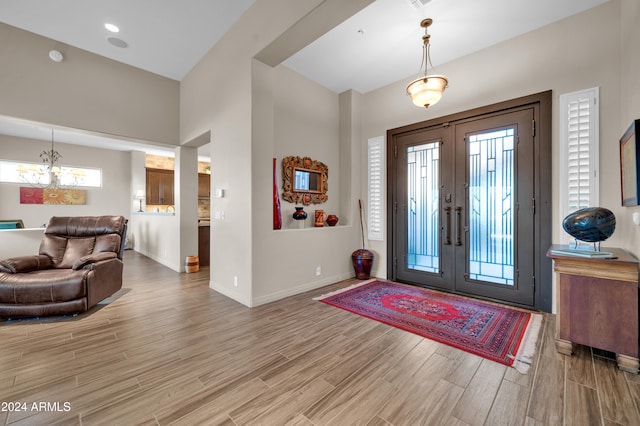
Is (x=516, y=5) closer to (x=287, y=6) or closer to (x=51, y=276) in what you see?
(x=287, y=6)

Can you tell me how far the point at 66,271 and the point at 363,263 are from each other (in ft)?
13.2

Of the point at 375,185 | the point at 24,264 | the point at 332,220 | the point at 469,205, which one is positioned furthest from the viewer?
the point at 375,185

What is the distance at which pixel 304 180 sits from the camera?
4.46m

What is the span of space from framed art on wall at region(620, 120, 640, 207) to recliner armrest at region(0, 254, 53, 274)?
19.7ft

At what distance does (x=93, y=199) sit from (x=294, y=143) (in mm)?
6958

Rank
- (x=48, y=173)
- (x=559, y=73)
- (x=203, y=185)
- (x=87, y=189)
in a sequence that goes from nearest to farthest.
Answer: (x=559, y=73)
(x=48, y=173)
(x=87, y=189)
(x=203, y=185)

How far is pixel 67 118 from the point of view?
4016mm

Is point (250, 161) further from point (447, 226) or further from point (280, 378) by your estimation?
point (447, 226)

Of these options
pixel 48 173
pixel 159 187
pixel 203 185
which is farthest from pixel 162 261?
pixel 48 173

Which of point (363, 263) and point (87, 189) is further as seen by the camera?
point (87, 189)

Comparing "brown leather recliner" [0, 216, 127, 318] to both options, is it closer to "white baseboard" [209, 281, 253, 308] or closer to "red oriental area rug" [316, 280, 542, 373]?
"white baseboard" [209, 281, 253, 308]

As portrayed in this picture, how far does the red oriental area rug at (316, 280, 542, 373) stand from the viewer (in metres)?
2.28

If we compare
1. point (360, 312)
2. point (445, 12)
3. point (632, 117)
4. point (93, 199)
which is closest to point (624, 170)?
point (632, 117)

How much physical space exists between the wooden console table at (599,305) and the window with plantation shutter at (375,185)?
2636 millimetres
